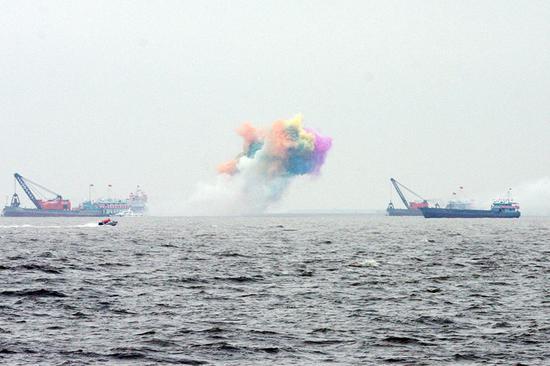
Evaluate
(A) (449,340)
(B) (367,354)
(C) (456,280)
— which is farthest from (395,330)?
(C) (456,280)

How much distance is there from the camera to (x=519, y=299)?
46156 millimetres

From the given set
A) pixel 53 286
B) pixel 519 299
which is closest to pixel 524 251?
pixel 519 299

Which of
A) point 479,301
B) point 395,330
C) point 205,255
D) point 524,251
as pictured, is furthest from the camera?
point 524,251

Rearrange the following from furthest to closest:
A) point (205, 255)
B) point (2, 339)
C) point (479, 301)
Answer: point (205, 255) < point (479, 301) < point (2, 339)

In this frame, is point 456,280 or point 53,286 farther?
point 456,280

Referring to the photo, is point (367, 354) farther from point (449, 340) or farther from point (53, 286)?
point (53, 286)

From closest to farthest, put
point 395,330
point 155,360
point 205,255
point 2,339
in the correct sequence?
point 155,360 → point 2,339 → point 395,330 → point 205,255

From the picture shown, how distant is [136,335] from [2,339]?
5137mm

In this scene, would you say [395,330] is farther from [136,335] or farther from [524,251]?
[524,251]

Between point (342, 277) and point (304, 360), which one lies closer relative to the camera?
point (304, 360)

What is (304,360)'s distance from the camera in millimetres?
29438

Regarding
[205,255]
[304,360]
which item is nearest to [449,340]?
[304,360]

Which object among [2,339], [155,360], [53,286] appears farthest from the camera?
[53,286]

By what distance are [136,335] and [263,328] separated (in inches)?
217
